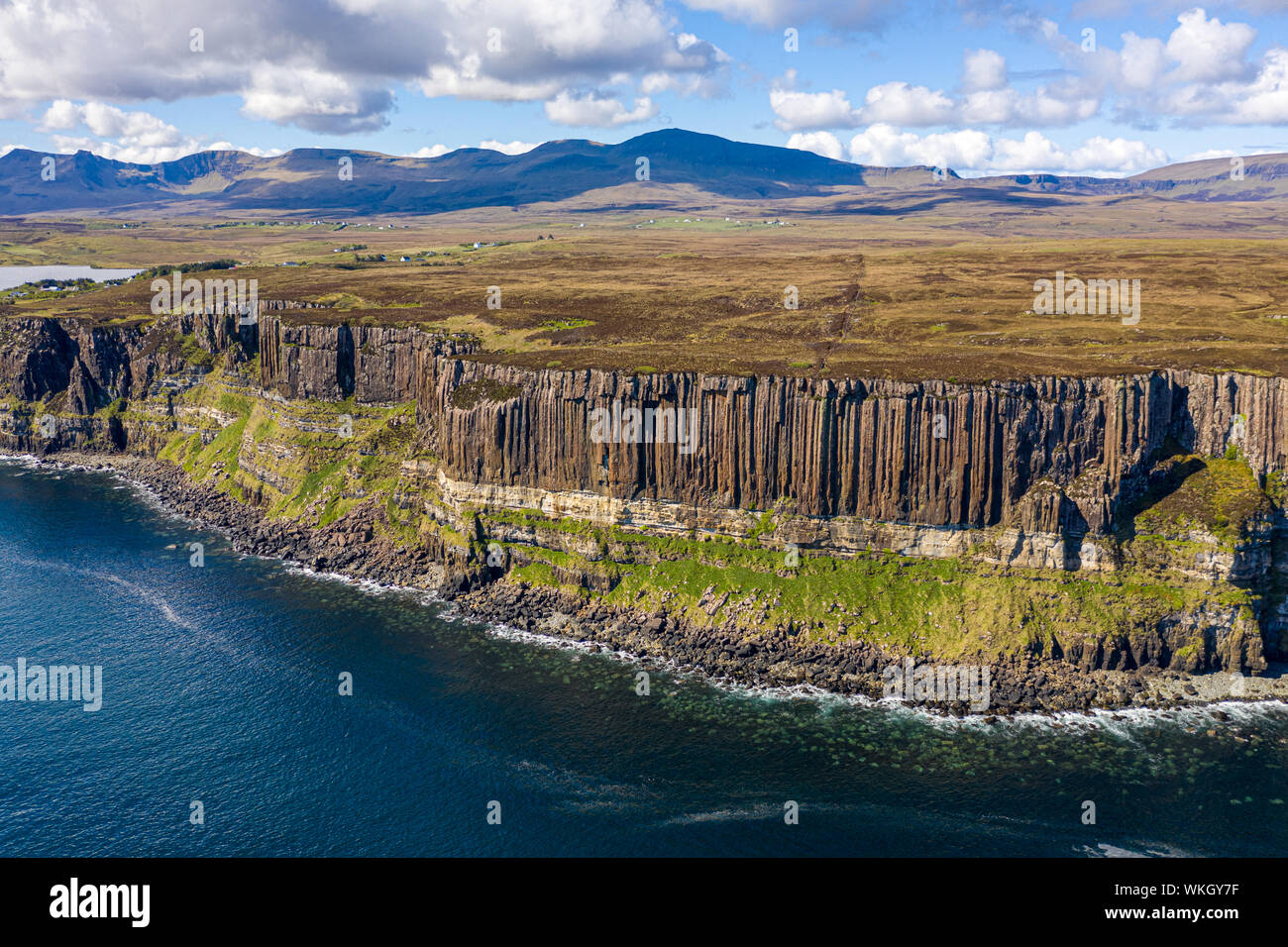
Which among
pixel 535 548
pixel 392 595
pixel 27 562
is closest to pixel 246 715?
pixel 392 595

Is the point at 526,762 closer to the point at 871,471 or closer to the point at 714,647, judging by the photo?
the point at 714,647

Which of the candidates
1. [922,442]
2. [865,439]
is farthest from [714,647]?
[922,442]

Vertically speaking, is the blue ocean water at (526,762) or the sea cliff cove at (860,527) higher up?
the sea cliff cove at (860,527)

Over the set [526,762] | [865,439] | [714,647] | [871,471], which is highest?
[865,439]

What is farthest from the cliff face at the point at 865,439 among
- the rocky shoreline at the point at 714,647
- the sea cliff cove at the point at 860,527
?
the rocky shoreline at the point at 714,647

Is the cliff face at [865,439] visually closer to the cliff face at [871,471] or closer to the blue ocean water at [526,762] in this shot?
the cliff face at [871,471]
